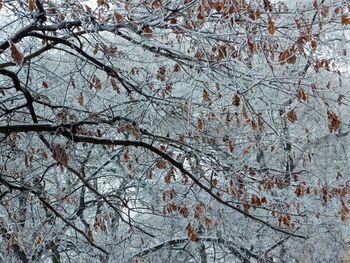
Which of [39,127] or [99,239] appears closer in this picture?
[39,127]

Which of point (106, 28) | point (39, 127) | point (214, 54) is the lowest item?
point (39, 127)

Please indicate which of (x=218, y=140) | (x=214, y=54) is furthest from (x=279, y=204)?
(x=214, y=54)

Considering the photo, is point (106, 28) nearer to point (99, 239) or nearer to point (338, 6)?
point (338, 6)

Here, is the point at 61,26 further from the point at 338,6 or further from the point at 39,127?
the point at 338,6

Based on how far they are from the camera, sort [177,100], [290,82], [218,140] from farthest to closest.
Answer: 1. [218,140]
2. [177,100]
3. [290,82]

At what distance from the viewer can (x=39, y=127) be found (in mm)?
4422

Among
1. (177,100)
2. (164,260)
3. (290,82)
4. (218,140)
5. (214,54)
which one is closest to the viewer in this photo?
(290,82)

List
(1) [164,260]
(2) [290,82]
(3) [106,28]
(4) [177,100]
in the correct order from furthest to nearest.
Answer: (1) [164,260], (4) [177,100], (2) [290,82], (3) [106,28]

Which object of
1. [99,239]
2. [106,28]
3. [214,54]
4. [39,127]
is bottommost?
[39,127]

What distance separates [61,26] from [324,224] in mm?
6172

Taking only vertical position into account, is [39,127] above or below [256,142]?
below

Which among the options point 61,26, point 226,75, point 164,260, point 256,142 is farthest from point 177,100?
point 164,260

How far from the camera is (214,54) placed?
15.2 ft

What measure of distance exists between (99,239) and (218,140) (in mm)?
3789
